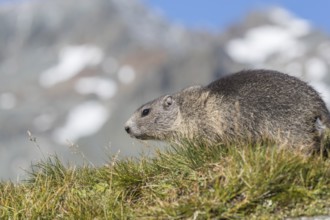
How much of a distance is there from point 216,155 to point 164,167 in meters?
0.73

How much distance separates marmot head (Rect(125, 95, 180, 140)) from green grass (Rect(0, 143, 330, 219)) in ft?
11.9

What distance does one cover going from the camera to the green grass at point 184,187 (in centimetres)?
844

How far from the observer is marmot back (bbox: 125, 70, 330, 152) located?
11195 mm

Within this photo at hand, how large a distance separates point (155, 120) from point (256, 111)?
3416 millimetres

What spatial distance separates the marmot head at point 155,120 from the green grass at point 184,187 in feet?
11.9

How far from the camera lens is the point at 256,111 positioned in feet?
38.0

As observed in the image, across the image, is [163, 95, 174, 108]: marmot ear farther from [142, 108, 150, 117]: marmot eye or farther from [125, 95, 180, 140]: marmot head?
[142, 108, 150, 117]: marmot eye

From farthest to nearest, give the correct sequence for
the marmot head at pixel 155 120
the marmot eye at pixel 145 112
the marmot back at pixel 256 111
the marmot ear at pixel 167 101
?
the marmot eye at pixel 145 112
the marmot ear at pixel 167 101
the marmot head at pixel 155 120
the marmot back at pixel 256 111

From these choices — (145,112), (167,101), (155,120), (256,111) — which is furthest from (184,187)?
(145,112)

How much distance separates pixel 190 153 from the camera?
32.2 feet

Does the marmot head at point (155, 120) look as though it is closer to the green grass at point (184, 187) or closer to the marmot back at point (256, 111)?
the marmot back at point (256, 111)

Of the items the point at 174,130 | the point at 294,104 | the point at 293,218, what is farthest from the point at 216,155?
the point at 174,130

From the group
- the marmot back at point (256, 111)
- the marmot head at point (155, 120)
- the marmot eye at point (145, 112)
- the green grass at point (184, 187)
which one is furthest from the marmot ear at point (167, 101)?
the green grass at point (184, 187)

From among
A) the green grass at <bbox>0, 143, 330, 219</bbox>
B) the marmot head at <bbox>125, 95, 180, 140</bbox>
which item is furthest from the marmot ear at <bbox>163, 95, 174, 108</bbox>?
the green grass at <bbox>0, 143, 330, 219</bbox>
